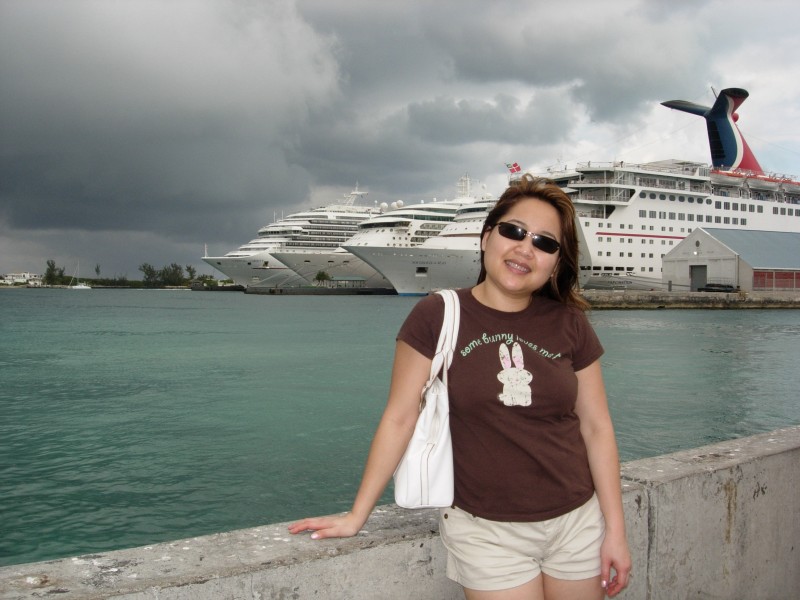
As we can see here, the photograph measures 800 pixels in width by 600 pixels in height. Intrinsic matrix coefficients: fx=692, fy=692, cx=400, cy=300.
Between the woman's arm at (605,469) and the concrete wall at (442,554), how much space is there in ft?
1.44

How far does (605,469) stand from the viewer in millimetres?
1925

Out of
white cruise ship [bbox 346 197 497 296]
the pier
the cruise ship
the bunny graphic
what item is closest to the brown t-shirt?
the bunny graphic

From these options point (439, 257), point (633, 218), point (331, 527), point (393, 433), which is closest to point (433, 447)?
point (393, 433)

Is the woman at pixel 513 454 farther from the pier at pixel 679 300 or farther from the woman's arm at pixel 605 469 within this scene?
the pier at pixel 679 300

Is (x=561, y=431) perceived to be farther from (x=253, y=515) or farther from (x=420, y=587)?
(x=253, y=515)

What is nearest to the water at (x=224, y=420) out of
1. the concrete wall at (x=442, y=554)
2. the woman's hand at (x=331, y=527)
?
the concrete wall at (x=442, y=554)

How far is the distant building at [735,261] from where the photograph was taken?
160 feet

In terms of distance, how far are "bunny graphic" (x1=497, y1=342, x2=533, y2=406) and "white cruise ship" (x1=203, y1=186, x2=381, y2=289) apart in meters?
83.3

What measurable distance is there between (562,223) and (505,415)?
1.95 feet

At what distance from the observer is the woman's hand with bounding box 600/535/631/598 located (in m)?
1.84

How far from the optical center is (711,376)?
16.1 meters

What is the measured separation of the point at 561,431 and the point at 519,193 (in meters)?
0.68

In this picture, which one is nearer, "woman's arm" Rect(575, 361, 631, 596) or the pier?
"woman's arm" Rect(575, 361, 631, 596)

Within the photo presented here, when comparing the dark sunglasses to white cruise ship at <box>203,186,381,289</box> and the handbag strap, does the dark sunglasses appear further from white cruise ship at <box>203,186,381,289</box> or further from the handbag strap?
white cruise ship at <box>203,186,381,289</box>
